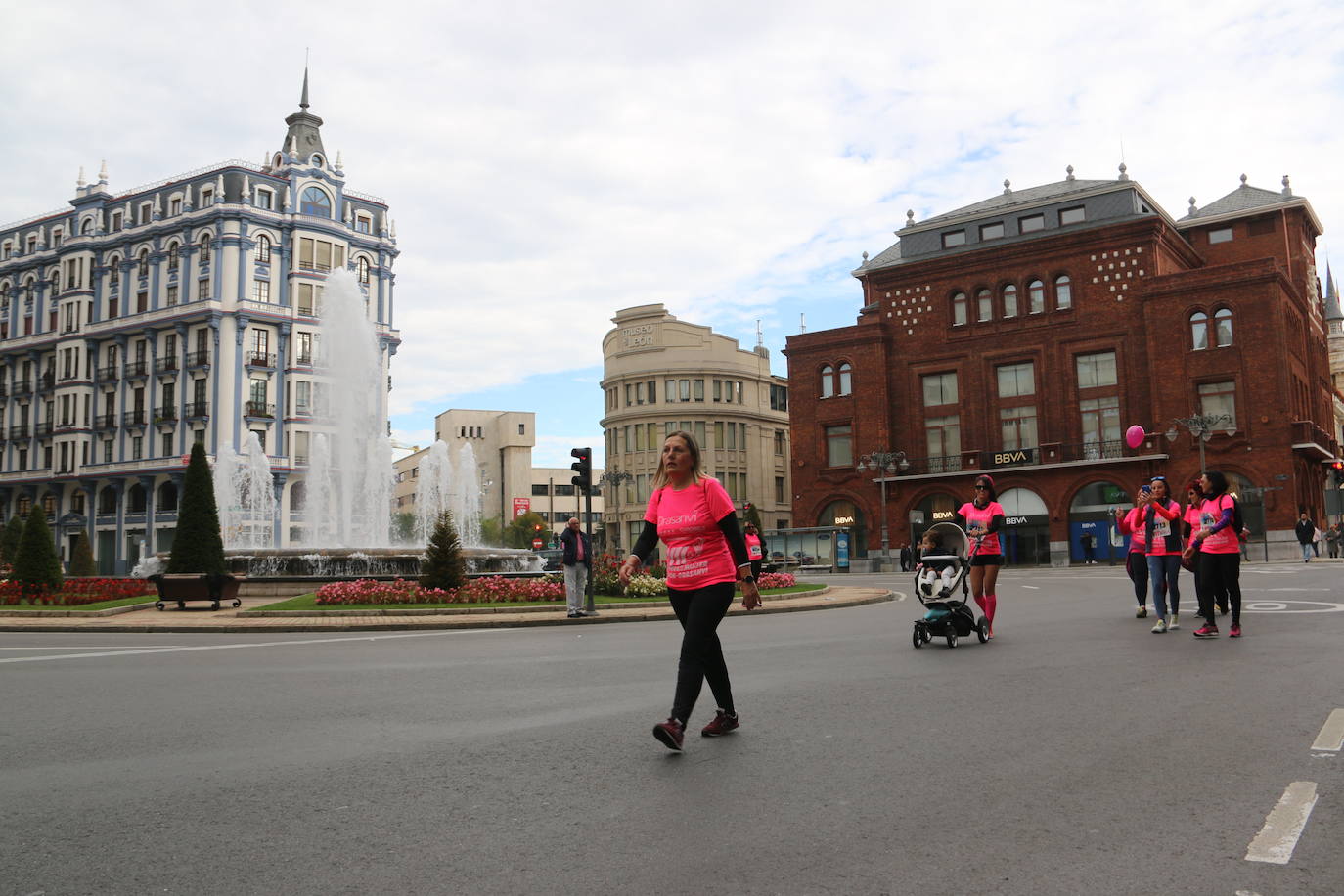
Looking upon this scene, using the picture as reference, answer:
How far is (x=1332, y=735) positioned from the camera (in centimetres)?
567

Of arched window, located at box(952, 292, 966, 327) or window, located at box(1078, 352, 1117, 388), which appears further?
arched window, located at box(952, 292, 966, 327)

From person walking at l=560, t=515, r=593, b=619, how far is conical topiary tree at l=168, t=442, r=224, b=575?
29.7 ft

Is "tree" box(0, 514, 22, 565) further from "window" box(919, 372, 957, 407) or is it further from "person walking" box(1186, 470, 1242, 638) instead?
"person walking" box(1186, 470, 1242, 638)

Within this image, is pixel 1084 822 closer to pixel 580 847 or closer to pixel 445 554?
pixel 580 847

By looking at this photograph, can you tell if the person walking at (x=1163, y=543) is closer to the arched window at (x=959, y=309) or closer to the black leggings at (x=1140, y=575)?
the black leggings at (x=1140, y=575)

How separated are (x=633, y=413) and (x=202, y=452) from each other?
54.5 meters

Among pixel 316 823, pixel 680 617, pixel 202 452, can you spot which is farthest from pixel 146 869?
pixel 202 452

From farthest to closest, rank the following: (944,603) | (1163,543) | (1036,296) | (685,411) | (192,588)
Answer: (685,411) → (1036,296) → (192,588) → (1163,543) → (944,603)

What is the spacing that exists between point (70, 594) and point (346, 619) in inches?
369

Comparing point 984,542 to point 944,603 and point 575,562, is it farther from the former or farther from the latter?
point 575,562

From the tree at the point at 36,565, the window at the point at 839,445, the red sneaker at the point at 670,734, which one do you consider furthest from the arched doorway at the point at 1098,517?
the red sneaker at the point at 670,734

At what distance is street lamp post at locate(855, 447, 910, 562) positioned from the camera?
53.5 m

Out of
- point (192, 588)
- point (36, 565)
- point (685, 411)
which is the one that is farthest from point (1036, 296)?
point (36, 565)

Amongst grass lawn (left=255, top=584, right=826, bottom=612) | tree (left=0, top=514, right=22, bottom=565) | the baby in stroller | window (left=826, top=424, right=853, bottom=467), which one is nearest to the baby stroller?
the baby in stroller
